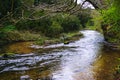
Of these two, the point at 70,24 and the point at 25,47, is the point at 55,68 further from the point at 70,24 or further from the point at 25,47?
the point at 70,24

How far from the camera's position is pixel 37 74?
43.3 feet

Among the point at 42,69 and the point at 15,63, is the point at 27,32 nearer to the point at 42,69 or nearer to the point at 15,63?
the point at 15,63

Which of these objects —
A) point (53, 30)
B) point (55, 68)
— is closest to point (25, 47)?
point (55, 68)

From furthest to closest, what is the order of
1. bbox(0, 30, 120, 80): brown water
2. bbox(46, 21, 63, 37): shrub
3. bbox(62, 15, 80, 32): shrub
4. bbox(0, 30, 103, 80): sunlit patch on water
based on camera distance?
bbox(62, 15, 80, 32): shrub, bbox(46, 21, 63, 37): shrub, bbox(0, 30, 103, 80): sunlit patch on water, bbox(0, 30, 120, 80): brown water

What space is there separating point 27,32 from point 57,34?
667 cm

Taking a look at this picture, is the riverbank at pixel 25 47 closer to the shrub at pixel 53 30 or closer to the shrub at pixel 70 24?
the shrub at pixel 53 30

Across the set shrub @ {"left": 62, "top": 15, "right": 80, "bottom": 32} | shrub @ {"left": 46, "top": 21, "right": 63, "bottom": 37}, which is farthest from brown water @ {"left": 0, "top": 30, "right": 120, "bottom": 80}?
shrub @ {"left": 62, "top": 15, "right": 80, "bottom": 32}

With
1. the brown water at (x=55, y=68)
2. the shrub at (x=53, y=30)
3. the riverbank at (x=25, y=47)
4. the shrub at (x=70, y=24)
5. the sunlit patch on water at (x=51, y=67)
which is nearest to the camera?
the brown water at (x=55, y=68)

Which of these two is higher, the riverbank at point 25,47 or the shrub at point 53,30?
the shrub at point 53,30

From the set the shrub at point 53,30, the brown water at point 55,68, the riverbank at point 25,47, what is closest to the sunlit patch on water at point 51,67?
the brown water at point 55,68

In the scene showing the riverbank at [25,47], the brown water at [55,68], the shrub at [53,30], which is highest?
the shrub at [53,30]

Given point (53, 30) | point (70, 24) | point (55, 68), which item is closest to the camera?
point (55, 68)

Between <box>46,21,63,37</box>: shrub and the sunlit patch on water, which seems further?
<box>46,21,63,37</box>: shrub

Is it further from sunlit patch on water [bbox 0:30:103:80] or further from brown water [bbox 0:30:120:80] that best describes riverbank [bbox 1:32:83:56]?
brown water [bbox 0:30:120:80]
